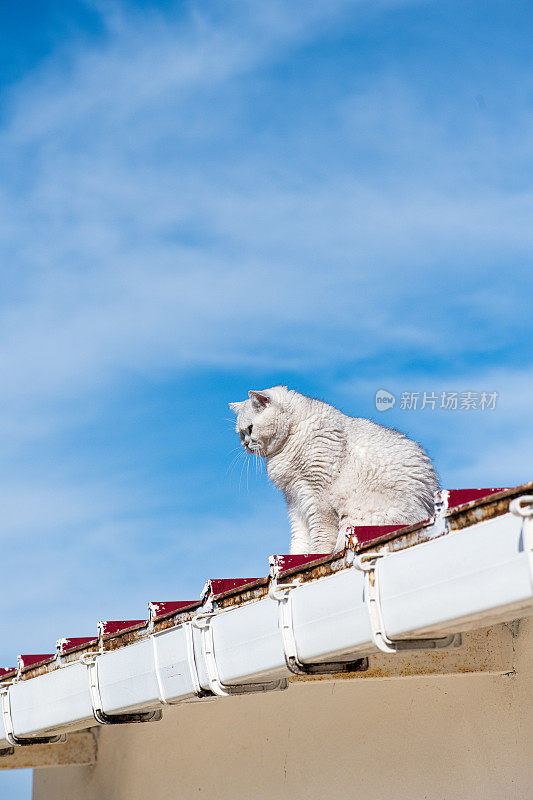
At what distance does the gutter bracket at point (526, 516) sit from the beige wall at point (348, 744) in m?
1.85

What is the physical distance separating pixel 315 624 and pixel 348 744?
2.00m

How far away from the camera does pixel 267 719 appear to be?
666 centimetres

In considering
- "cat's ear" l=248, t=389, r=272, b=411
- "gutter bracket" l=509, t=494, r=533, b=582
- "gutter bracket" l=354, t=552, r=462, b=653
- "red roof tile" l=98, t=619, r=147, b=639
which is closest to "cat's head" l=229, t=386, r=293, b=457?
"cat's ear" l=248, t=389, r=272, b=411

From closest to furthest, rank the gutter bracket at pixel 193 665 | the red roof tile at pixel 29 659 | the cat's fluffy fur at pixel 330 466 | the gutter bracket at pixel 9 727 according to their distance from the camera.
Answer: the gutter bracket at pixel 193 665, the cat's fluffy fur at pixel 330 466, the gutter bracket at pixel 9 727, the red roof tile at pixel 29 659

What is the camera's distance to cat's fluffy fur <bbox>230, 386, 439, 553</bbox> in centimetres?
638

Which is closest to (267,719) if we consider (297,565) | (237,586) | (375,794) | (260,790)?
(260,790)

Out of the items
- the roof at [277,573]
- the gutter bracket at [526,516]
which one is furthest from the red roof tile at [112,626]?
the gutter bracket at [526,516]

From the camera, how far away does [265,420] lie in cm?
711

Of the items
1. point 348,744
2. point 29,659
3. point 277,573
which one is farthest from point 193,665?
point 29,659

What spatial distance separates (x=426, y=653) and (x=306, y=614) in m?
0.97

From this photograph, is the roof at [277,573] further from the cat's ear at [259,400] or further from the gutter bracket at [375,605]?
the cat's ear at [259,400]

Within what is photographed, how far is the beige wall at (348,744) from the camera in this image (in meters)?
4.84

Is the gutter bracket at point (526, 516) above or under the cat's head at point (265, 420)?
under

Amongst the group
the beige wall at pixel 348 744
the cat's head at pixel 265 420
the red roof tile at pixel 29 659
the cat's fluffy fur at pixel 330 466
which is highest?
the cat's head at pixel 265 420
